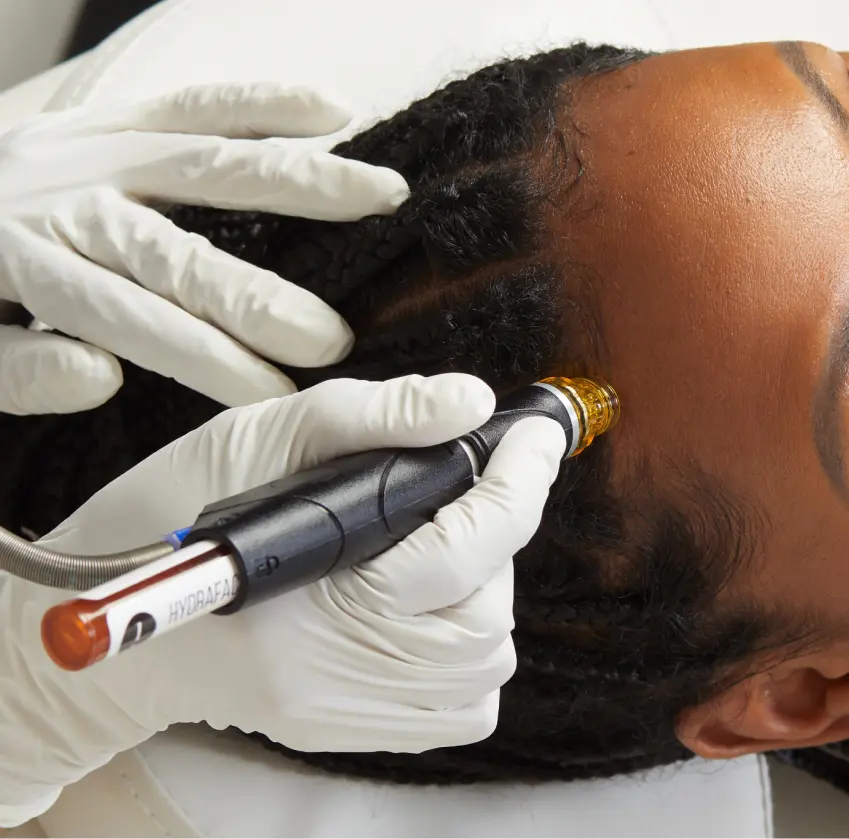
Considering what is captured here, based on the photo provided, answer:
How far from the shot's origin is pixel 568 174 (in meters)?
0.79

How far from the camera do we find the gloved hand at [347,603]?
0.61 meters

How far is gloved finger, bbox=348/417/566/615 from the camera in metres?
0.60

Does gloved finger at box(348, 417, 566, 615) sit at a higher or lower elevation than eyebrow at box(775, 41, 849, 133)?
lower

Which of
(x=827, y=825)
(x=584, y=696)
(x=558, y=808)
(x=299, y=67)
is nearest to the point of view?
(x=584, y=696)

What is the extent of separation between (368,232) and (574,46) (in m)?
0.33

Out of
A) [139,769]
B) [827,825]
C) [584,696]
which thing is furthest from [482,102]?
[827,825]

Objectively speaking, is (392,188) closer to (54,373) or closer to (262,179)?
(262,179)

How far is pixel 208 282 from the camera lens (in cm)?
77

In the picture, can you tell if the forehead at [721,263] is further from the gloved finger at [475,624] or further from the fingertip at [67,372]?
the fingertip at [67,372]

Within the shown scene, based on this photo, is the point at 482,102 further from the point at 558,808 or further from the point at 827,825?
the point at 827,825

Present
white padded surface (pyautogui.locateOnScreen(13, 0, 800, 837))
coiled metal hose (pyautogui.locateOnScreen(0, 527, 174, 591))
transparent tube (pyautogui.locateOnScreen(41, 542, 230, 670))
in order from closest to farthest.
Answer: transparent tube (pyautogui.locateOnScreen(41, 542, 230, 670)) → coiled metal hose (pyautogui.locateOnScreen(0, 527, 174, 591)) → white padded surface (pyautogui.locateOnScreen(13, 0, 800, 837))

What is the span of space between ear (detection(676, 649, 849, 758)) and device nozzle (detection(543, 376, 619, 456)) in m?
0.35

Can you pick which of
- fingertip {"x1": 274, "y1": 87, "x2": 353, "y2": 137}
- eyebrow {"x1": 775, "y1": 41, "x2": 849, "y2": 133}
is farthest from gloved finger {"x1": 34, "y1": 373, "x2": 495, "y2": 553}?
eyebrow {"x1": 775, "y1": 41, "x2": 849, "y2": 133}

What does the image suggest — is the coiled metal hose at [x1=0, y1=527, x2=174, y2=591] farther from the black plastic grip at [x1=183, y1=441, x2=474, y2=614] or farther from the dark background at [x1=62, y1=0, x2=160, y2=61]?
the dark background at [x1=62, y1=0, x2=160, y2=61]
